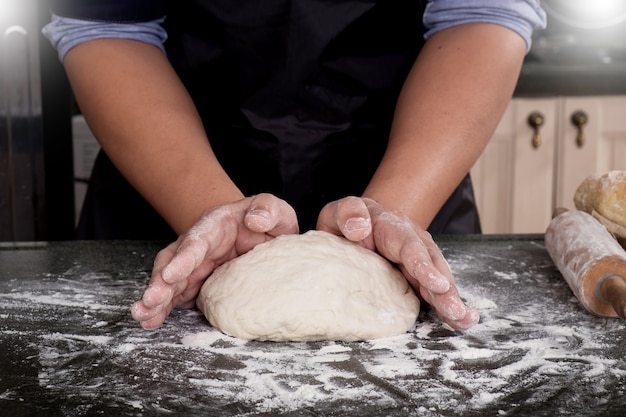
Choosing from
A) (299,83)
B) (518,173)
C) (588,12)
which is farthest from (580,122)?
(299,83)

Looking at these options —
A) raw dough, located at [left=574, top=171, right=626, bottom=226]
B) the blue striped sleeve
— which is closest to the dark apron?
the blue striped sleeve

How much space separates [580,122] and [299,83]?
144 centimetres

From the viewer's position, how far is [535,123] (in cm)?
250

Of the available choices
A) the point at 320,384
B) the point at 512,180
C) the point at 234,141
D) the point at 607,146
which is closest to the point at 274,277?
the point at 320,384

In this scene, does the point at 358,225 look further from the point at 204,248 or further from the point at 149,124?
the point at 149,124

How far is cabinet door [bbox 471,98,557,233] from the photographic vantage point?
251 centimetres

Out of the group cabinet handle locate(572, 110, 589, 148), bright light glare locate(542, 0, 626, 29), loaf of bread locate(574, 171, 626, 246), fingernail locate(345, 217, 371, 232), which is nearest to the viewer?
fingernail locate(345, 217, 371, 232)

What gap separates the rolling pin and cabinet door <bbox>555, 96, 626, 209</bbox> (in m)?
1.47

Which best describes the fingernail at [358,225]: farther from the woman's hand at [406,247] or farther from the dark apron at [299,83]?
the dark apron at [299,83]

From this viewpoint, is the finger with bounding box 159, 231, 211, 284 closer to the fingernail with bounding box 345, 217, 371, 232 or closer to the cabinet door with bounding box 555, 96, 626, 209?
the fingernail with bounding box 345, 217, 371, 232

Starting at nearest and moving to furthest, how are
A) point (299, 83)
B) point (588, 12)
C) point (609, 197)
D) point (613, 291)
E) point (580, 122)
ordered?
point (613, 291) → point (609, 197) → point (299, 83) → point (580, 122) → point (588, 12)

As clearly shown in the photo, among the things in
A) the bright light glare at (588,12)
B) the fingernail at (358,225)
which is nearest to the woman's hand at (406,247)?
the fingernail at (358,225)

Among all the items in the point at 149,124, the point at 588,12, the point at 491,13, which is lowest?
the point at 149,124

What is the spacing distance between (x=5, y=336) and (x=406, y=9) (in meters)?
0.92
